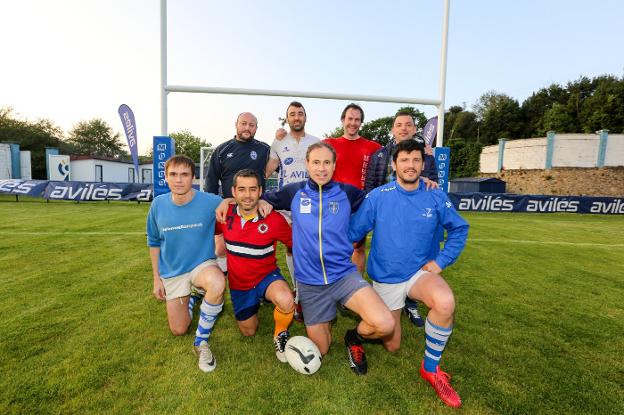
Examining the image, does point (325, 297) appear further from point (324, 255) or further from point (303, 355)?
point (303, 355)

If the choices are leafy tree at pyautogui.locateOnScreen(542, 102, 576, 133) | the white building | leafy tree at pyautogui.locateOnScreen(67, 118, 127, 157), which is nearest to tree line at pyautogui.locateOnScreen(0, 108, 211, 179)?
leafy tree at pyautogui.locateOnScreen(67, 118, 127, 157)

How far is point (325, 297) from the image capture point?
295cm

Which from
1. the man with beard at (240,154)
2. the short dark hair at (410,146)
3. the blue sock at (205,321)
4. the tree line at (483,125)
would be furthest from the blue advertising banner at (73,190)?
the tree line at (483,125)

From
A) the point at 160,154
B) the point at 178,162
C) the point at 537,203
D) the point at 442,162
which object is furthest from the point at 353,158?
the point at 537,203

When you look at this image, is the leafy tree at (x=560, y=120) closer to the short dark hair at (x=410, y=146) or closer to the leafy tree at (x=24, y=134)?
the short dark hair at (x=410, y=146)

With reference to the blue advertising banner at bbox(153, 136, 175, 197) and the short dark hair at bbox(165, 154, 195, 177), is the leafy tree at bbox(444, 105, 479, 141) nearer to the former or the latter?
the blue advertising banner at bbox(153, 136, 175, 197)

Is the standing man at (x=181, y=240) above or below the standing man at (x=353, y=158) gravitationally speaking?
below

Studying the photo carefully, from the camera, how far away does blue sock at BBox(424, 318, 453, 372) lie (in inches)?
101

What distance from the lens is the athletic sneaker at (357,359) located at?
274cm

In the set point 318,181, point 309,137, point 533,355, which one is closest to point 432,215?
point 318,181

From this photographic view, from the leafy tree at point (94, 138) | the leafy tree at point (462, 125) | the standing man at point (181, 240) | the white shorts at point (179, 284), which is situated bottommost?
the white shorts at point (179, 284)

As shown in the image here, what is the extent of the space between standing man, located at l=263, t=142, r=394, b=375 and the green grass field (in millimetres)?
316

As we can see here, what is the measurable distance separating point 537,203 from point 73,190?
24229mm

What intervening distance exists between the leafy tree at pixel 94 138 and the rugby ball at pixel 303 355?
7131cm
